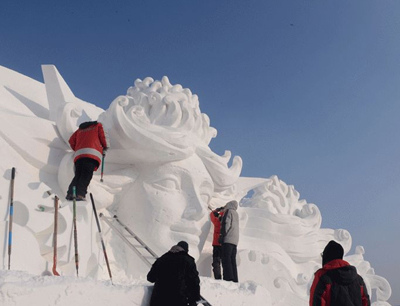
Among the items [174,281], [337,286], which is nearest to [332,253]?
[337,286]

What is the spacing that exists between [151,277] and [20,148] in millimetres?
2372

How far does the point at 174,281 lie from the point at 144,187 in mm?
2244

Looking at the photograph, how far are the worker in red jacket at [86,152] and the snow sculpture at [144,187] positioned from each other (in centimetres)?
18

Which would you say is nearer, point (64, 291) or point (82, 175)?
point (64, 291)

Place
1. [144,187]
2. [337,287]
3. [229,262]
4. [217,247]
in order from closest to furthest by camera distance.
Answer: [337,287] → [229,262] → [144,187] → [217,247]

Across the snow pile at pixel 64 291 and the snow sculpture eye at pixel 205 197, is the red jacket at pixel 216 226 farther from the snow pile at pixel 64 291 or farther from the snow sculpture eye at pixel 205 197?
the snow pile at pixel 64 291

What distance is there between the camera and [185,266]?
10.7 feet

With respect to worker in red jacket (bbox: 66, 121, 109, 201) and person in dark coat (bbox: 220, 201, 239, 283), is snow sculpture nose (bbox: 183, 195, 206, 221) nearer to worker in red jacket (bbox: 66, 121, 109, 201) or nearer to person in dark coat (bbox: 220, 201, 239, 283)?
person in dark coat (bbox: 220, 201, 239, 283)

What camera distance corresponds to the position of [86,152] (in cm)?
467

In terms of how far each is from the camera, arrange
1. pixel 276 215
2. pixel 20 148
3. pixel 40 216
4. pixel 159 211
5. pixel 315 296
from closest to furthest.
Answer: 1. pixel 315 296
2. pixel 40 216
3. pixel 20 148
4. pixel 159 211
5. pixel 276 215

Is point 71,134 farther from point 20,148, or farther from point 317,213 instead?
point 317,213

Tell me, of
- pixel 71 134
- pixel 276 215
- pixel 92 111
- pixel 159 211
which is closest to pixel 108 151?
pixel 71 134

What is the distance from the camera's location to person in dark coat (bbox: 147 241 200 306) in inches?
124

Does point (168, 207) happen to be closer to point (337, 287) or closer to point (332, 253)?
point (332, 253)
